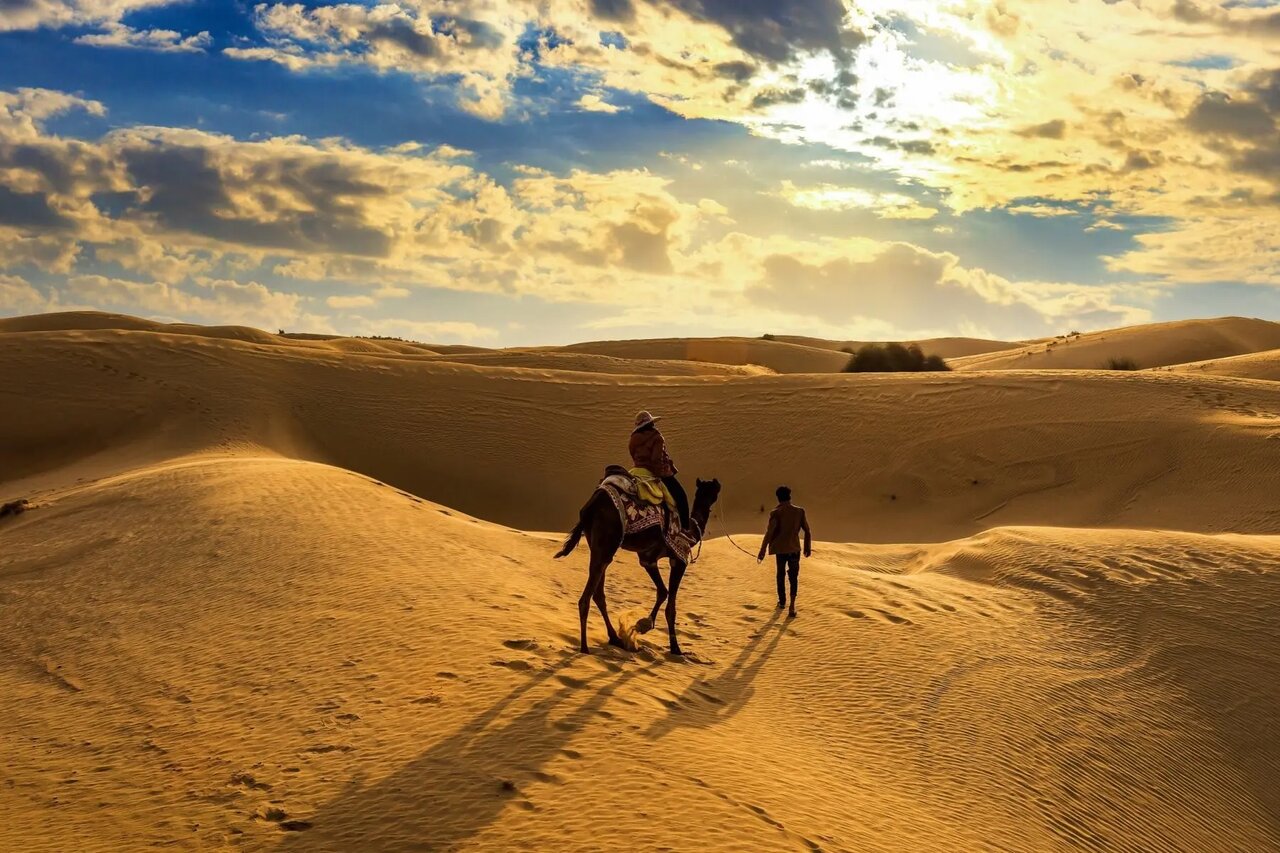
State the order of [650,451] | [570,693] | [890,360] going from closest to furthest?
[570,693]
[650,451]
[890,360]

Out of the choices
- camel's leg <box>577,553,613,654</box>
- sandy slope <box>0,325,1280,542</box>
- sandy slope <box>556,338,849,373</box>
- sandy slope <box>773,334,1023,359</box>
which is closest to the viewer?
camel's leg <box>577,553,613,654</box>

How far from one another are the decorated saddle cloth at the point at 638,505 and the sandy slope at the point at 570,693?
138cm

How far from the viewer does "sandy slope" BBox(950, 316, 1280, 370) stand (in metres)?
58.0

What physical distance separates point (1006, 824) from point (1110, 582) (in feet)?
25.3

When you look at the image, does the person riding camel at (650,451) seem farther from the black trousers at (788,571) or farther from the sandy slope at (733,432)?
the sandy slope at (733,432)

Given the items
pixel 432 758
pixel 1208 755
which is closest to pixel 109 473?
pixel 432 758

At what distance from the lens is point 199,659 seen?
9.05 m

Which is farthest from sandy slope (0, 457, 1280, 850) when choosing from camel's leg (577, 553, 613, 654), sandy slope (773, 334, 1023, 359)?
sandy slope (773, 334, 1023, 359)

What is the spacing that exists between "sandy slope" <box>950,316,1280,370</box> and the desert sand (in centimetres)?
3442

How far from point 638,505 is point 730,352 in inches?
2703

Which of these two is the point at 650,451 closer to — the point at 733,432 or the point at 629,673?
the point at 629,673

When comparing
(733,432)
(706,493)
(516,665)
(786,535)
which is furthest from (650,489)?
(733,432)

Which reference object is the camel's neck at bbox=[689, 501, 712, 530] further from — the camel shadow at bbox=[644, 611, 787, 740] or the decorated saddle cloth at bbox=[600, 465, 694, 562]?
the camel shadow at bbox=[644, 611, 787, 740]

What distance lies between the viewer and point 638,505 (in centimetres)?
982
